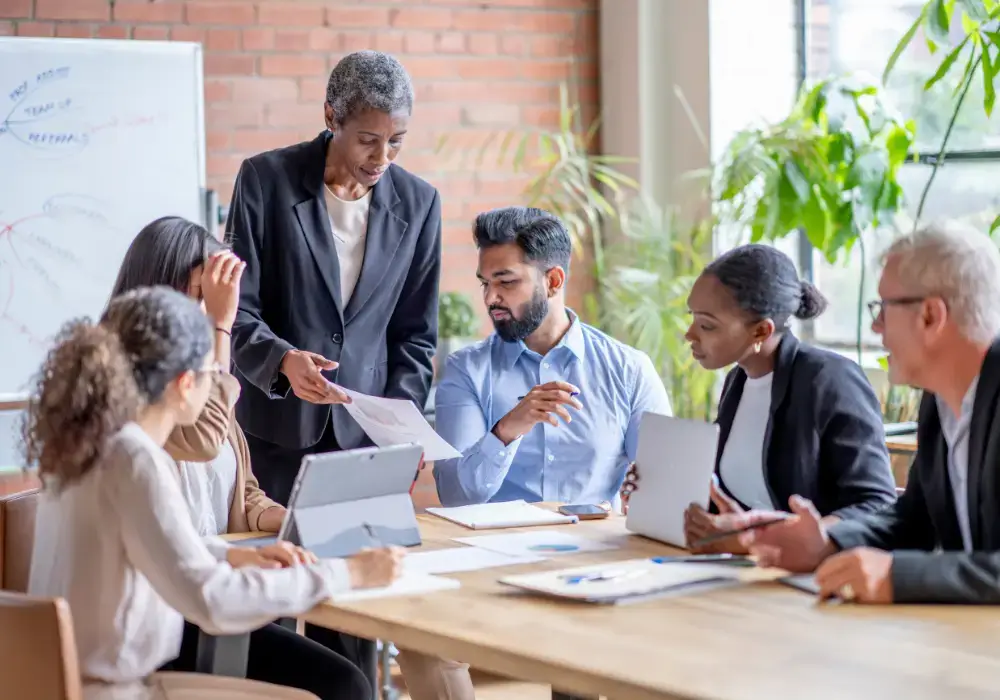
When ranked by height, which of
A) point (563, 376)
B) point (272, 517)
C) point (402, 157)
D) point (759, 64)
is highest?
point (759, 64)

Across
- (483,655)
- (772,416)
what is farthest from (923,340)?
(483,655)

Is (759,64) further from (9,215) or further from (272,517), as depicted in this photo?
(272,517)

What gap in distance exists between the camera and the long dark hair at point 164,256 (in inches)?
102

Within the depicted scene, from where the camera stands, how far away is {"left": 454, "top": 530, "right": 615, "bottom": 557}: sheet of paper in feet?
7.81

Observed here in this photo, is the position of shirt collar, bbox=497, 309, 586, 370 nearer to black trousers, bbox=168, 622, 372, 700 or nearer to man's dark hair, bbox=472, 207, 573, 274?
man's dark hair, bbox=472, 207, 573, 274

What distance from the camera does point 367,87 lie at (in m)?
3.02

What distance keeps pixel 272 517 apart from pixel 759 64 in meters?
3.30

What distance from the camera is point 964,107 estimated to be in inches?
188

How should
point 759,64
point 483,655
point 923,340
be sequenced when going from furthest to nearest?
point 759,64
point 923,340
point 483,655

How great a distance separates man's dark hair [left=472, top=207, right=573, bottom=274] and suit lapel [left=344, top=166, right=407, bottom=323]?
0.21m

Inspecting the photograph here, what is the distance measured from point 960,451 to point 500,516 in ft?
3.14

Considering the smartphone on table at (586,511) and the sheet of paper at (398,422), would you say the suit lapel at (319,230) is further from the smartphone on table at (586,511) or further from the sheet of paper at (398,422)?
the smartphone on table at (586,511)

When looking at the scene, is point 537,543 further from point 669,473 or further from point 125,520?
point 125,520

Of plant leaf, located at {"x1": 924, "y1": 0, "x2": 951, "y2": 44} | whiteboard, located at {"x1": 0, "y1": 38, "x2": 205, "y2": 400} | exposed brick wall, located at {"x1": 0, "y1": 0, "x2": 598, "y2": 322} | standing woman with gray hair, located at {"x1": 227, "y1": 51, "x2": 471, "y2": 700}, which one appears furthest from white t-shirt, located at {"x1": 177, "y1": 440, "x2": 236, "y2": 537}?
plant leaf, located at {"x1": 924, "y1": 0, "x2": 951, "y2": 44}
